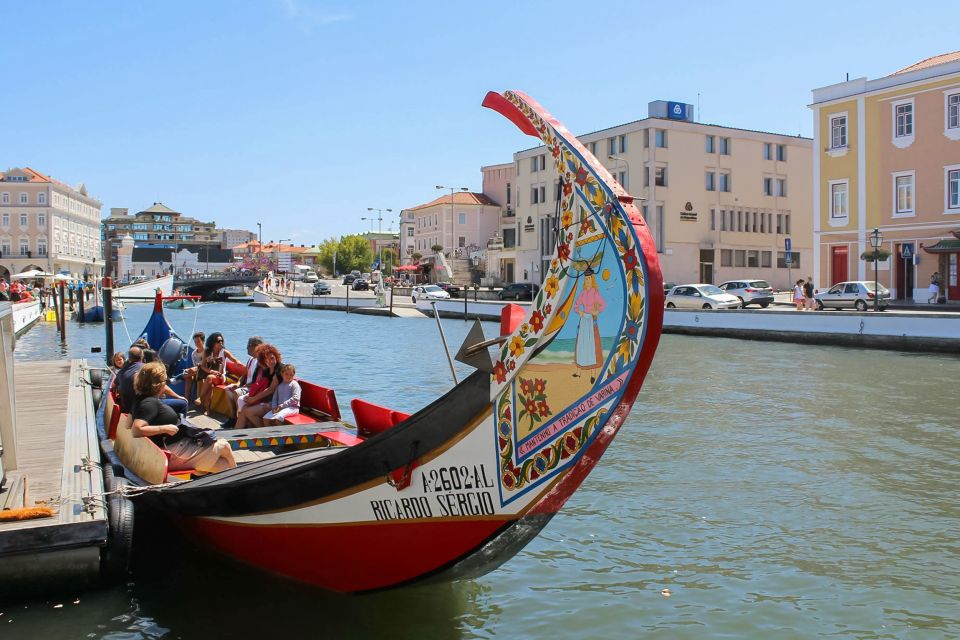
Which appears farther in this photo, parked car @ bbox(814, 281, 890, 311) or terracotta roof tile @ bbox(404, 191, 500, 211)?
terracotta roof tile @ bbox(404, 191, 500, 211)

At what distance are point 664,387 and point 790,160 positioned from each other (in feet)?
156

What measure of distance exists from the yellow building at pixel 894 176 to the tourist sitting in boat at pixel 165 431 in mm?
35658

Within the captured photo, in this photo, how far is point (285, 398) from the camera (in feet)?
31.3

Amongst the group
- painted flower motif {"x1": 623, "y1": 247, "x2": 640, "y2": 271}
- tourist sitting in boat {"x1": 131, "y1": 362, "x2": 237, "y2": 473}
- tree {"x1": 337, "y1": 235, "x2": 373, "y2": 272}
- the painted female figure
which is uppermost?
tree {"x1": 337, "y1": 235, "x2": 373, "y2": 272}

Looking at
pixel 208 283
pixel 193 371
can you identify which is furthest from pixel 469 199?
pixel 193 371

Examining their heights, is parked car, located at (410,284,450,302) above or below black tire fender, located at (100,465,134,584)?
above

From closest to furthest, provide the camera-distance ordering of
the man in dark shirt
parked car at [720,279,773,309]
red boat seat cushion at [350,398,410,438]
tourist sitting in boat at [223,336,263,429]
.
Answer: red boat seat cushion at [350,398,410,438] < the man in dark shirt < tourist sitting in boat at [223,336,263,429] < parked car at [720,279,773,309]

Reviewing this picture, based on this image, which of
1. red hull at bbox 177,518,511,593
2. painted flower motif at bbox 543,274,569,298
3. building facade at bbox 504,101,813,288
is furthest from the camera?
building facade at bbox 504,101,813,288

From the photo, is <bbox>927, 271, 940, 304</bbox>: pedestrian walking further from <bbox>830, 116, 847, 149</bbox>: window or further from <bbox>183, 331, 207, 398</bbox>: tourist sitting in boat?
<bbox>183, 331, 207, 398</bbox>: tourist sitting in boat

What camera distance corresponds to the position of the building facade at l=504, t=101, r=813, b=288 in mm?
56219

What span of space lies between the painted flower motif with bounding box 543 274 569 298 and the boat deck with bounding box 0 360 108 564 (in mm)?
3927

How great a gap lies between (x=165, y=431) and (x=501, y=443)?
396 centimetres

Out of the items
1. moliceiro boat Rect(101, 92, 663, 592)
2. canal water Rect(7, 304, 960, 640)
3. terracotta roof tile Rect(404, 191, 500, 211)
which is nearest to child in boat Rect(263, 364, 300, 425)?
canal water Rect(7, 304, 960, 640)

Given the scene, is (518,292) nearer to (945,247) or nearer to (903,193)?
(903,193)
